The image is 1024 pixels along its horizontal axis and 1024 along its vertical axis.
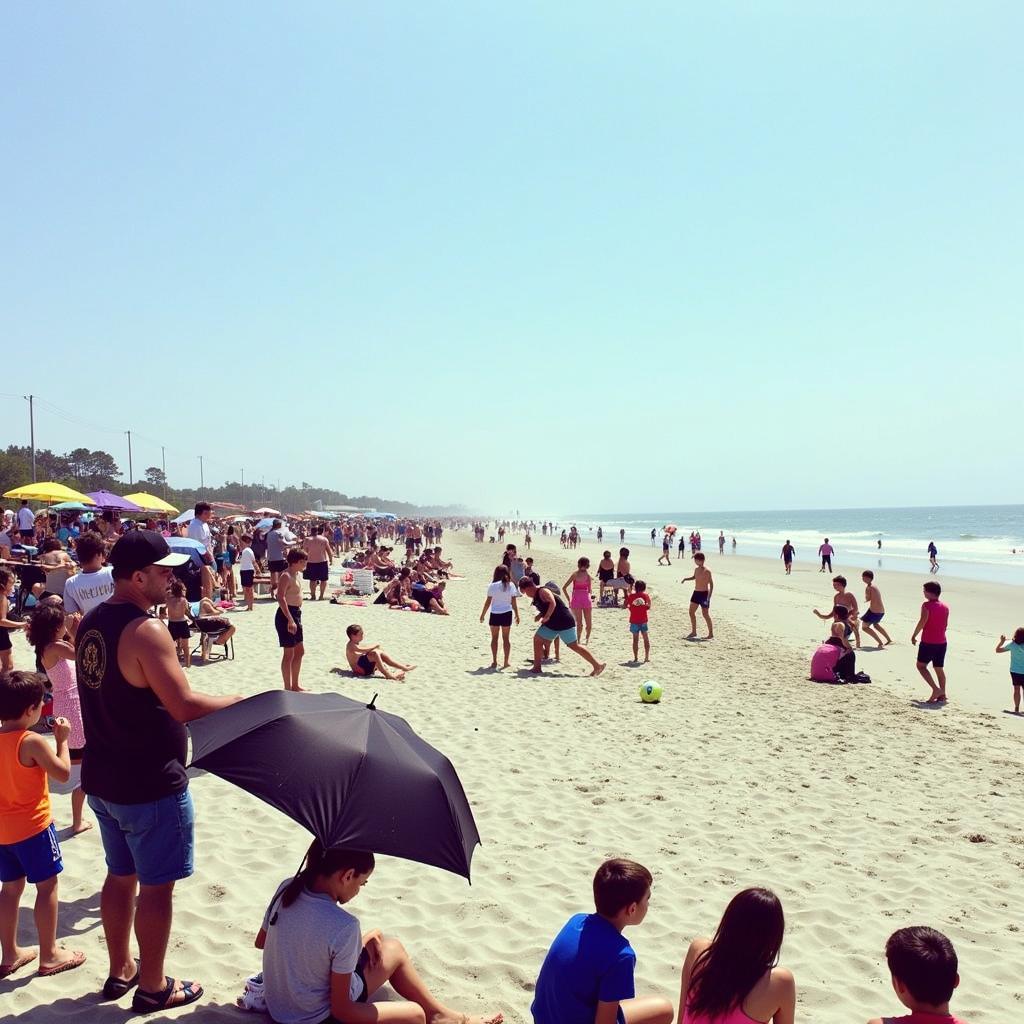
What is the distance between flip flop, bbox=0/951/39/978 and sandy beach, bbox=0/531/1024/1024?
4cm

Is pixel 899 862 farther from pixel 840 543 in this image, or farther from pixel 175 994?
pixel 840 543

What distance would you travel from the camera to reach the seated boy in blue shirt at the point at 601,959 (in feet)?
8.68

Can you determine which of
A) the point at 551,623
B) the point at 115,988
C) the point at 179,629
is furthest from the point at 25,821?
the point at 551,623

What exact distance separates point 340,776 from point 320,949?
0.69 meters

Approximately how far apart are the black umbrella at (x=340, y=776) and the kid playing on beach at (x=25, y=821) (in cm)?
99

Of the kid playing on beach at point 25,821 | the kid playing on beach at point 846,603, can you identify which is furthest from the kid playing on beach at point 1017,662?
the kid playing on beach at point 25,821

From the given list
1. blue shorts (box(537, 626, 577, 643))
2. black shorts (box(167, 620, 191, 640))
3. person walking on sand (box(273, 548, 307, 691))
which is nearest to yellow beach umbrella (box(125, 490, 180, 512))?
black shorts (box(167, 620, 191, 640))

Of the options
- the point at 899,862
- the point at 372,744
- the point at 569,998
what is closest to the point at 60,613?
the point at 372,744

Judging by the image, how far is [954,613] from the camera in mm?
22234

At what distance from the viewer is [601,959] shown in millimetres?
2654

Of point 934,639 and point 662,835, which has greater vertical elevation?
point 934,639

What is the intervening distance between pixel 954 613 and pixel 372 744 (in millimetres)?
23508

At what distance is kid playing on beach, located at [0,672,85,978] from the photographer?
10.7ft

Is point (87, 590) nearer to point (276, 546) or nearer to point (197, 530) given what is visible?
point (197, 530)
